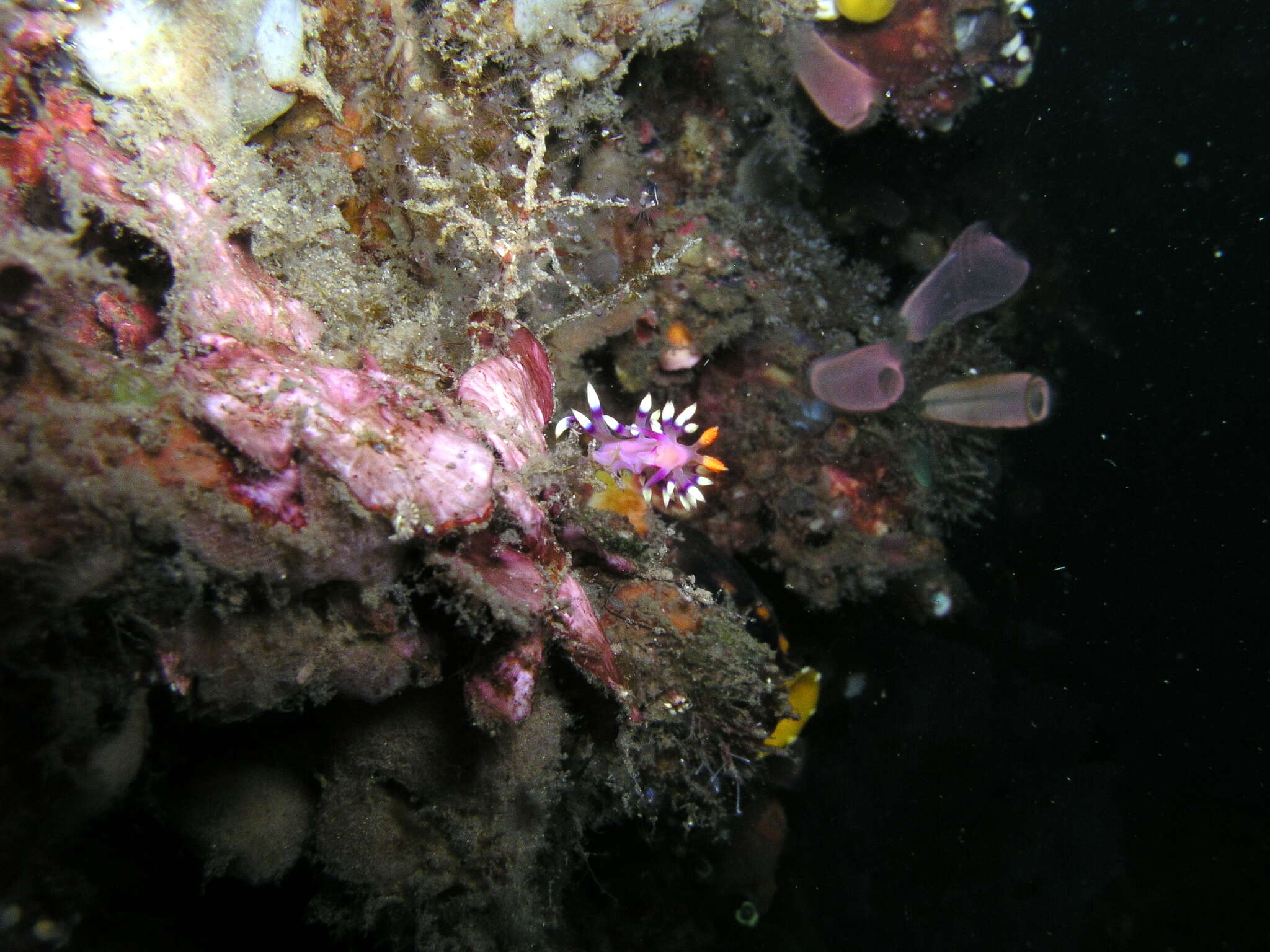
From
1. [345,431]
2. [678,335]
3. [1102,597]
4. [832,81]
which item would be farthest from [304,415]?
[1102,597]

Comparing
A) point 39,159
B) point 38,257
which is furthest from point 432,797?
point 39,159

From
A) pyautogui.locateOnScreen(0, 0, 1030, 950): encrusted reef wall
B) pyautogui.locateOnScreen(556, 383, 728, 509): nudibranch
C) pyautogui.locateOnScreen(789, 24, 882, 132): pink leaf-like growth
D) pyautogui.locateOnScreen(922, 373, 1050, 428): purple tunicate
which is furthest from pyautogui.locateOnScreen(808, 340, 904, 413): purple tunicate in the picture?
pyautogui.locateOnScreen(789, 24, 882, 132): pink leaf-like growth

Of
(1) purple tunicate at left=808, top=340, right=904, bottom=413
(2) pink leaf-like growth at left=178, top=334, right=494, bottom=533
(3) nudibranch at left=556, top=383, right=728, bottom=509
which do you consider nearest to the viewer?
(2) pink leaf-like growth at left=178, top=334, right=494, bottom=533

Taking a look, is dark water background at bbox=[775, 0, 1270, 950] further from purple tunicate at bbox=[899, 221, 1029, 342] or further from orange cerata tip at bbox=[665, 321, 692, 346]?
orange cerata tip at bbox=[665, 321, 692, 346]

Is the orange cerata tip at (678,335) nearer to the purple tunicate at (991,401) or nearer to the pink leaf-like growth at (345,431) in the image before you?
the purple tunicate at (991,401)

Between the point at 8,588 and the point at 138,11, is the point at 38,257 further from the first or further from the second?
the point at 138,11

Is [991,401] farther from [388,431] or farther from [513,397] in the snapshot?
[388,431]

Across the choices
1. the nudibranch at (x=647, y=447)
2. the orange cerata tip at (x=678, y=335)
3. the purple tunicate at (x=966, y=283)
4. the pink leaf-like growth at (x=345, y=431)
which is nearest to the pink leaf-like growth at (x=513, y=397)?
the pink leaf-like growth at (x=345, y=431)
